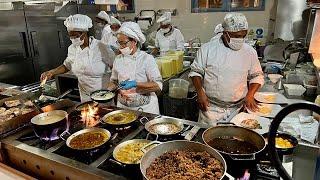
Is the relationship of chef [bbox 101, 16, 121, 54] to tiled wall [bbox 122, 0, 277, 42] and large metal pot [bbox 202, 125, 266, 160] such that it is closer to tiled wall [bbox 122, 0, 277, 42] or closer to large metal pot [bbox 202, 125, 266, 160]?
tiled wall [bbox 122, 0, 277, 42]

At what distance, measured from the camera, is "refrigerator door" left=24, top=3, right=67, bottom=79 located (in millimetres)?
5328

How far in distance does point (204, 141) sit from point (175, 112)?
7.64 ft

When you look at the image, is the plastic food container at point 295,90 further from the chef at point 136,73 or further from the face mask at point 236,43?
the chef at point 136,73

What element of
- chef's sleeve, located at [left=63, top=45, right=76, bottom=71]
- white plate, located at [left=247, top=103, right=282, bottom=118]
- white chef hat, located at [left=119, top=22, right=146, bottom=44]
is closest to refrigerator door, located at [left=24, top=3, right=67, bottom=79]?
chef's sleeve, located at [left=63, top=45, right=76, bottom=71]

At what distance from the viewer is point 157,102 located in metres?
2.95

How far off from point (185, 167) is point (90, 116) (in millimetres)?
1113

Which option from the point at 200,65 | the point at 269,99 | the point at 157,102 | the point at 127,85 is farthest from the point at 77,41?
the point at 269,99

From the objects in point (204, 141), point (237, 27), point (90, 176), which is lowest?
point (90, 176)

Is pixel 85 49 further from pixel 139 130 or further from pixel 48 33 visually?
pixel 48 33

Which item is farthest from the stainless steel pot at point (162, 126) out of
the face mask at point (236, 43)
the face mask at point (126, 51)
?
the face mask at point (236, 43)

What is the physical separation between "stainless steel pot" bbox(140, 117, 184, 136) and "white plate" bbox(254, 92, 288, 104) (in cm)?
140

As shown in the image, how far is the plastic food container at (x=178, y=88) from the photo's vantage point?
3.74 metres

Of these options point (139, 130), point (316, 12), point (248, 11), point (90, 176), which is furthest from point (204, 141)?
point (248, 11)

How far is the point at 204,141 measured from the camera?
58.7 inches
